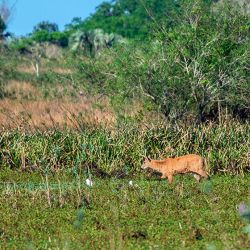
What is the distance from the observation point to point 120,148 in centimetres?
1659

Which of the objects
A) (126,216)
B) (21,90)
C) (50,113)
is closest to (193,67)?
(50,113)

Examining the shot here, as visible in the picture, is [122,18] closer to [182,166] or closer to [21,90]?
[21,90]

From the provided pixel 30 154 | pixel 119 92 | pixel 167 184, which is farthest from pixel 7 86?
pixel 167 184

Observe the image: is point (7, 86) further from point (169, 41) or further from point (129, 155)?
point (129, 155)

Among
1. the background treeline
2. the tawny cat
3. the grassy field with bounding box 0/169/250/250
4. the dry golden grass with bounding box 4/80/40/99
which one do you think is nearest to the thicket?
the background treeline

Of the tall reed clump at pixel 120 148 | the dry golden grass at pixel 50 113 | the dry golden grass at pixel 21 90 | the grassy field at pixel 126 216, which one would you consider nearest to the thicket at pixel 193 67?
the dry golden grass at pixel 50 113

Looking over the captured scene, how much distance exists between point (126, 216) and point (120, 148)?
5677 millimetres

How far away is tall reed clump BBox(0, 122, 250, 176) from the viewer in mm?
16109

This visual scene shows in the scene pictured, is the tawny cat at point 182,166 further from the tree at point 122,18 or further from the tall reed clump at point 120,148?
the tree at point 122,18

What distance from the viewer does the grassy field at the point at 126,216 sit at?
30.3 ft

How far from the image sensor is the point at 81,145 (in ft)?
54.5

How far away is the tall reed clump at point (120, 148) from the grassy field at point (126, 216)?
5.41ft

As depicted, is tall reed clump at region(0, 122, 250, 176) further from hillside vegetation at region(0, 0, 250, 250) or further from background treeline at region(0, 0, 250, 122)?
background treeline at region(0, 0, 250, 122)

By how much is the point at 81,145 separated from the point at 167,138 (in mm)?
1732
